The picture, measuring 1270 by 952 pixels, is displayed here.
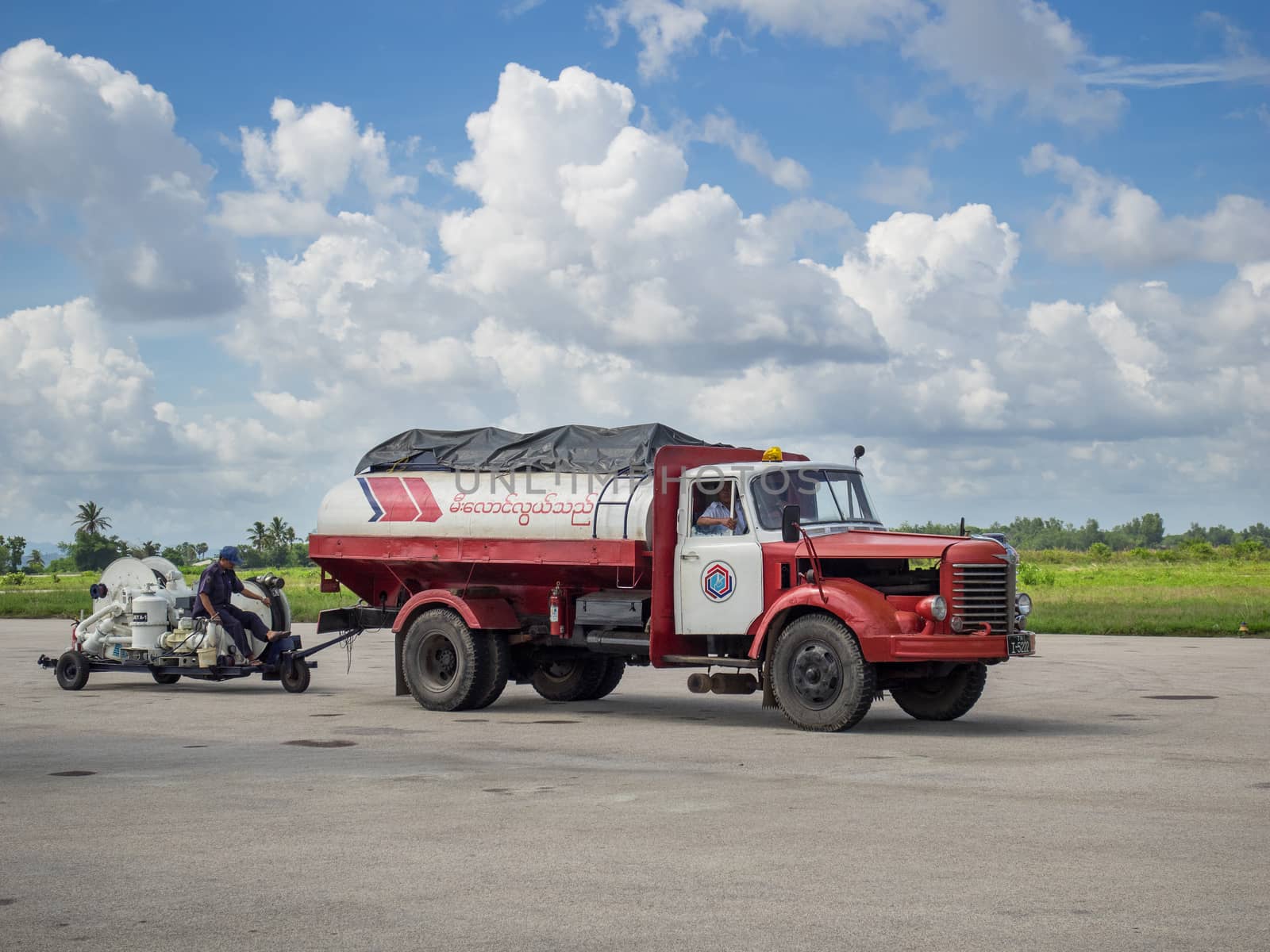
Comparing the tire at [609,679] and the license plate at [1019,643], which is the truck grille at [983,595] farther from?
the tire at [609,679]

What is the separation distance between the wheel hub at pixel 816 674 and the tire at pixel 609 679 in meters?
3.94

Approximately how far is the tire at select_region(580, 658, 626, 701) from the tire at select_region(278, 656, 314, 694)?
12.1 ft

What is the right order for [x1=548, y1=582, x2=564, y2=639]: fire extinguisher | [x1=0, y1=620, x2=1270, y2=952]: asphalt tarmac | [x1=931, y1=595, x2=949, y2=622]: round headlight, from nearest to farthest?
[x1=0, y1=620, x2=1270, y2=952]: asphalt tarmac, [x1=931, y1=595, x2=949, y2=622]: round headlight, [x1=548, y1=582, x2=564, y2=639]: fire extinguisher

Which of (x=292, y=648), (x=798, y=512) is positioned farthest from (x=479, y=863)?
(x=292, y=648)

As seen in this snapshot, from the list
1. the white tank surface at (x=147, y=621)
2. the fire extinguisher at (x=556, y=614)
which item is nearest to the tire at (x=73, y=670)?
the white tank surface at (x=147, y=621)

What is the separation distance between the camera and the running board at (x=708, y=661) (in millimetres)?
14992

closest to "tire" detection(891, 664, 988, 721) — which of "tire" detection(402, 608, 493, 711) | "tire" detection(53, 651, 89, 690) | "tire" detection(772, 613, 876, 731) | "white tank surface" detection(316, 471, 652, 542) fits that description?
"tire" detection(772, 613, 876, 731)

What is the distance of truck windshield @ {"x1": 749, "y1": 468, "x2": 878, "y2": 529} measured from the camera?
15.2 meters

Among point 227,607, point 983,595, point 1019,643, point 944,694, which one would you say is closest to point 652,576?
point 944,694

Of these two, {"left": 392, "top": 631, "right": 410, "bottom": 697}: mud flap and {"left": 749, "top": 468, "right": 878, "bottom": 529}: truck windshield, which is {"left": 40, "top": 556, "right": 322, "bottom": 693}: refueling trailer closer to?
{"left": 392, "top": 631, "right": 410, "bottom": 697}: mud flap

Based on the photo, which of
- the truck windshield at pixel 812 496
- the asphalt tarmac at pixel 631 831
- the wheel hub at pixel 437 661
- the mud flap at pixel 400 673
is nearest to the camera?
the asphalt tarmac at pixel 631 831

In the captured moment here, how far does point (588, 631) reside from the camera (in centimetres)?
1619

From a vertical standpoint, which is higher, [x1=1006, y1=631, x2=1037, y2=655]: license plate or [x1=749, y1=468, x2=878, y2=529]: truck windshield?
[x1=749, y1=468, x2=878, y2=529]: truck windshield

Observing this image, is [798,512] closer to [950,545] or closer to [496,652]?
[950,545]
